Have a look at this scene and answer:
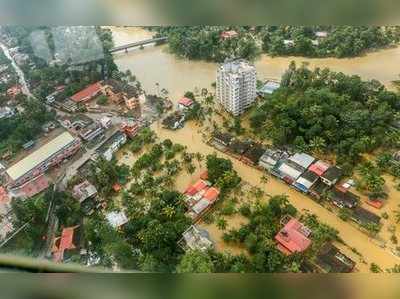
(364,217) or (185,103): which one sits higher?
(185,103)

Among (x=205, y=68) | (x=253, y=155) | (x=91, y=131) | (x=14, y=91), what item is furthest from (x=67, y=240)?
(x=205, y=68)

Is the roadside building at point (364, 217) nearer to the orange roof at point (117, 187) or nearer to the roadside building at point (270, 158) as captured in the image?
the roadside building at point (270, 158)

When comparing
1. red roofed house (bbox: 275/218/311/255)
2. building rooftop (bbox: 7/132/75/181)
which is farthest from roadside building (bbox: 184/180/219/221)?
building rooftop (bbox: 7/132/75/181)

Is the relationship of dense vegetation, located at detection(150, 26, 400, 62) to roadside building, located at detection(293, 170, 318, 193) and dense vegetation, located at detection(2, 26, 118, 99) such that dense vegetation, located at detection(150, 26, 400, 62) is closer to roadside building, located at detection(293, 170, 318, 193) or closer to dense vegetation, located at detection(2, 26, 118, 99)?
dense vegetation, located at detection(2, 26, 118, 99)

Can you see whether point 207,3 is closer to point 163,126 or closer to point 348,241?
point 348,241

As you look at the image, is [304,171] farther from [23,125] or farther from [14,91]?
[14,91]

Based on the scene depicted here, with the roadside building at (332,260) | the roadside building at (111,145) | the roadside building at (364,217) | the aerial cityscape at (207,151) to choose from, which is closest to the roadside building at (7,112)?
the aerial cityscape at (207,151)
